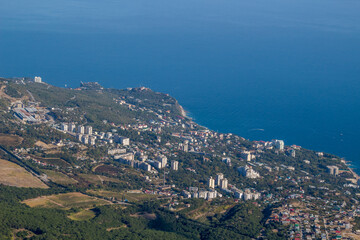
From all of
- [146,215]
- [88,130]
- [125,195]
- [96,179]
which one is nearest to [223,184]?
[125,195]

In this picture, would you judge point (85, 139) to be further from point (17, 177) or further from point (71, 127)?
point (17, 177)

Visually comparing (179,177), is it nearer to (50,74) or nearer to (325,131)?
(325,131)

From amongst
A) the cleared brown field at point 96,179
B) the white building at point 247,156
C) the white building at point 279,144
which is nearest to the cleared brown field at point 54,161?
the cleared brown field at point 96,179

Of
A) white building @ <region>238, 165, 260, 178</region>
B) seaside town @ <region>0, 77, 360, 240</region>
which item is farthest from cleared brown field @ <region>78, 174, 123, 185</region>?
white building @ <region>238, 165, 260, 178</region>

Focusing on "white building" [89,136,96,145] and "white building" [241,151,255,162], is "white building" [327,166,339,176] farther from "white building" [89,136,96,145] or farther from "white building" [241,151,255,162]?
"white building" [89,136,96,145]

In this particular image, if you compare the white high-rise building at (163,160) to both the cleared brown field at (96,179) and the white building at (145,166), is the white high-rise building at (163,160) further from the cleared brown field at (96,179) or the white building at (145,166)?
the cleared brown field at (96,179)
